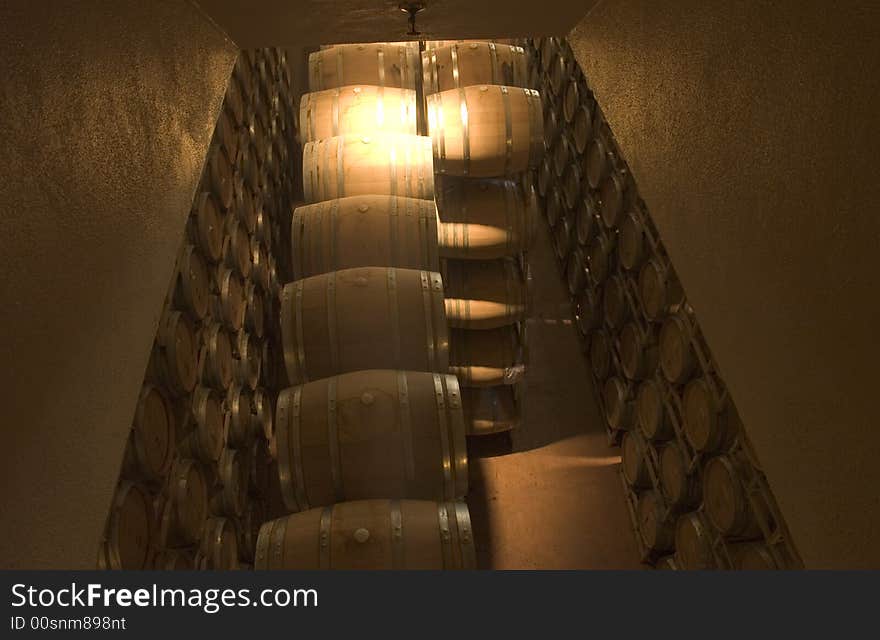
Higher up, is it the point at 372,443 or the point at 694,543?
the point at 372,443

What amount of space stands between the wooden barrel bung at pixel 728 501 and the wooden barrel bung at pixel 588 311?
2373 millimetres

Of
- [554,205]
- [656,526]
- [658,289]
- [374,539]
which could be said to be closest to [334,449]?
[374,539]

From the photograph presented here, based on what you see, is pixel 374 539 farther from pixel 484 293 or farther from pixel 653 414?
pixel 484 293

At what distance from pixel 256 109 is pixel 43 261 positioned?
14.2 ft

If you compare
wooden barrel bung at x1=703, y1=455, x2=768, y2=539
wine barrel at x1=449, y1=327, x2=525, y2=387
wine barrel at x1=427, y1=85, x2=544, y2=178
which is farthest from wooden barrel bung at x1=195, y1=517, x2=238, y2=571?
wine barrel at x1=427, y1=85, x2=544, y2=178

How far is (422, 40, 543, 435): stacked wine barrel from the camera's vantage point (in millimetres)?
4797

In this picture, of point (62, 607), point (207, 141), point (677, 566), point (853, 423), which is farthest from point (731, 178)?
point (677, 566)

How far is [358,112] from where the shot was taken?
4.95 m

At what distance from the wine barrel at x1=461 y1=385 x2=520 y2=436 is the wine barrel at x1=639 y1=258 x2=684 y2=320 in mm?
1241

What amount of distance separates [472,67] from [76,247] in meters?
3.87

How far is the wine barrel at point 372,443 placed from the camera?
3.25m

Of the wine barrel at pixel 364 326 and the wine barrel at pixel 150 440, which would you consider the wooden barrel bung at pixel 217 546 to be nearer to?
the wine barrel at pixel 150 440

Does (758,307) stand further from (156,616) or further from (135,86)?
(135,86)

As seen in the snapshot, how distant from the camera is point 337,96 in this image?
5039mm
